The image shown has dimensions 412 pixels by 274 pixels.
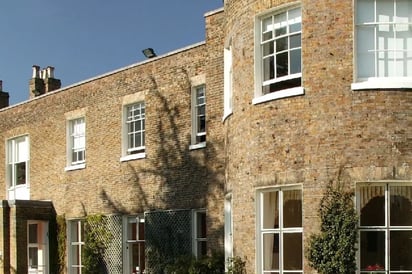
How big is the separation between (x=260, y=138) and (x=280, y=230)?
1.88 m

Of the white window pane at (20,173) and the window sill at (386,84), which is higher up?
the window sill at (386,84)

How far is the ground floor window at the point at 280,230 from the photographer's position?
15555 mm

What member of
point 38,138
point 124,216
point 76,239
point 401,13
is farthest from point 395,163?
point 38,138

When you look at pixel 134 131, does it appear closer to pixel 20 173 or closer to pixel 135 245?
pixel 135 245

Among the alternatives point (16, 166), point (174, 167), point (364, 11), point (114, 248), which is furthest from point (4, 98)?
point (364, 11)

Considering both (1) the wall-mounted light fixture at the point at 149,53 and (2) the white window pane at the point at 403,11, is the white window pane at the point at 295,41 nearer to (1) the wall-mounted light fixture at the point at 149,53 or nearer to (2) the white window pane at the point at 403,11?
(2) the white window pane at the point at 403,11

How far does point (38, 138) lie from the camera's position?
94.3 feet

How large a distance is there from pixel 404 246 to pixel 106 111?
13.0 meters

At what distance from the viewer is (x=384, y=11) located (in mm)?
15133

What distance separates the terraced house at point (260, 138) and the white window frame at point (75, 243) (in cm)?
117

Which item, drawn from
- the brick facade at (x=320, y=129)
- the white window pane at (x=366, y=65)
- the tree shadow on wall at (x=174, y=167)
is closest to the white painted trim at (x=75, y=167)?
the tree shadow on wall at (x=174, y=167)

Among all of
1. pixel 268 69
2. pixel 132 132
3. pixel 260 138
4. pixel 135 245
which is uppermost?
pixel 268 69

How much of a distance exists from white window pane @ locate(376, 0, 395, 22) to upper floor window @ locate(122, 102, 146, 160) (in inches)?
407

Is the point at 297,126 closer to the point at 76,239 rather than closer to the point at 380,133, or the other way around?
the point at 380,133
